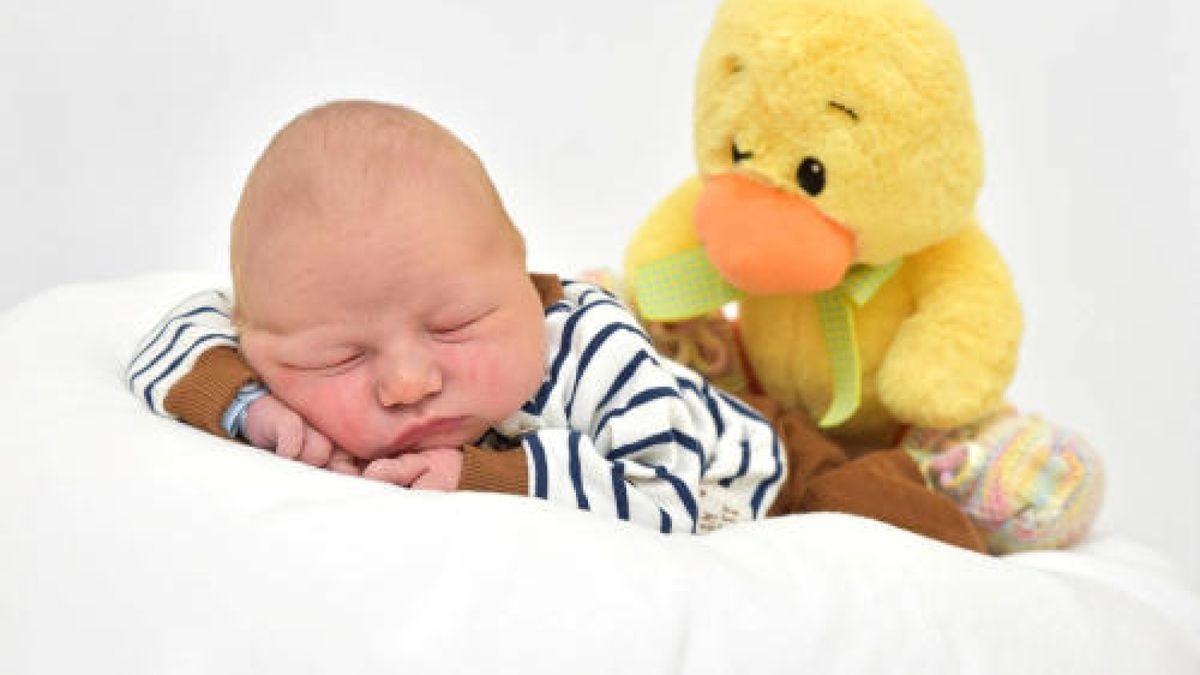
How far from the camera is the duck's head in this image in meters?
1.35

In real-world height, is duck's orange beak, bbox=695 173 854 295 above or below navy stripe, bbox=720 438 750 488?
above

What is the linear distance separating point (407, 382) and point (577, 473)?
0.16 meters

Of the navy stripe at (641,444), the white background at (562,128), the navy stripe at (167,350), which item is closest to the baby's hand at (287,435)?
the navy stripe at (167,350)

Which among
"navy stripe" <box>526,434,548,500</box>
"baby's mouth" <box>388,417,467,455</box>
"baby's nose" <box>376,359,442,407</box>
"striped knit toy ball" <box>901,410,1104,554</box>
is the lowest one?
"striped knit toy ball" <box>901,410,1104,554</box>

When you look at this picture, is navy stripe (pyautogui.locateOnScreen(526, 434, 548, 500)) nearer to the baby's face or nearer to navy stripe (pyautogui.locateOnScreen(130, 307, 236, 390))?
the baby's face

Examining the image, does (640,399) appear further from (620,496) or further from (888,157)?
(888,157)

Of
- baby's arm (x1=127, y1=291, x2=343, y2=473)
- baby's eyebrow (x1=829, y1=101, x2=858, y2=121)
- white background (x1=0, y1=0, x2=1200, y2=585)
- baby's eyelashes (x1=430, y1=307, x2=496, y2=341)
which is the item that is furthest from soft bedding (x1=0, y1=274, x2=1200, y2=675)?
white background (x1=0, y1=0, x2=1200, y2=585)

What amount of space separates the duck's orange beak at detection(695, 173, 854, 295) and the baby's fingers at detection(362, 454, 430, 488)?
443 millimetres

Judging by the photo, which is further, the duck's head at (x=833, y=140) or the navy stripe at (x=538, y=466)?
the duck's head at (x=833, y=140)

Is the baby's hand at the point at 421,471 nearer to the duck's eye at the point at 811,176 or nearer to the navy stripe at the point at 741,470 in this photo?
the navy stripe at the point at 741,470

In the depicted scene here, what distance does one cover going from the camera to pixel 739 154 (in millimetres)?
1425

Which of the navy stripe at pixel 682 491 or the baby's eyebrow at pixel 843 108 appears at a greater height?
the baby's eyebrow at pixel 843 108

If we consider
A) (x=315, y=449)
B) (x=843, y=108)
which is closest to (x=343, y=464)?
(x=315, y=449)

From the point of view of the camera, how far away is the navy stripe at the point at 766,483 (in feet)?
4.37
